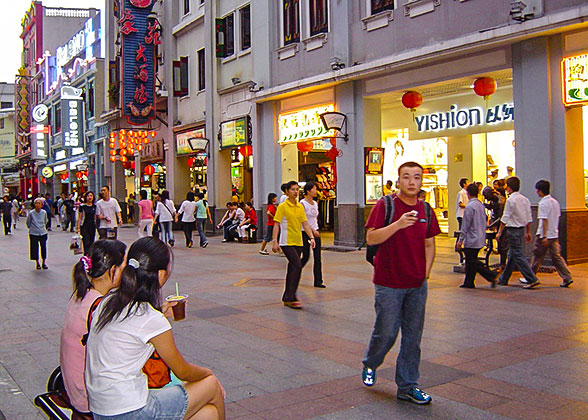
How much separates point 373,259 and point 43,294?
7.34 m

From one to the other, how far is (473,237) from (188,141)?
646 inches

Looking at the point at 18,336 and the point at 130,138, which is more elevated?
the point at 130,138

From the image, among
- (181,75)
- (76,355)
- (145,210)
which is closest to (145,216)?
(145,210)

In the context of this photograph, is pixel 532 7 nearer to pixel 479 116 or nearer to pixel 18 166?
pixel 479 116

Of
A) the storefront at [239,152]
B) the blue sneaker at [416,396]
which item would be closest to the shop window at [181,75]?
the storefront at [239,152]

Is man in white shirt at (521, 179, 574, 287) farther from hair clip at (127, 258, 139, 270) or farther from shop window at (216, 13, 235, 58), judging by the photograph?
shop window at (216, 13, 235, 58)

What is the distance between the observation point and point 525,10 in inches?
483

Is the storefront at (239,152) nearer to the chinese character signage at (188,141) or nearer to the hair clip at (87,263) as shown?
the chinese character signage at (188,141)

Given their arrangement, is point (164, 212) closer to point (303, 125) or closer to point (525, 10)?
point (303, 125)

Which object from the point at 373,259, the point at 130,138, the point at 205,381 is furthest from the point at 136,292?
the point at 130,138

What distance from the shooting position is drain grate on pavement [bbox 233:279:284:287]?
11.1 m

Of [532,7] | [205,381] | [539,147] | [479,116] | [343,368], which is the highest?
[532,7]

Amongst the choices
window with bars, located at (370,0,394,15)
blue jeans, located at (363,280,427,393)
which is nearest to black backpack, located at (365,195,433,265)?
blue jeans, located at (363,280,427,393)

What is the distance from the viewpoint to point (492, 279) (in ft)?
33.0
